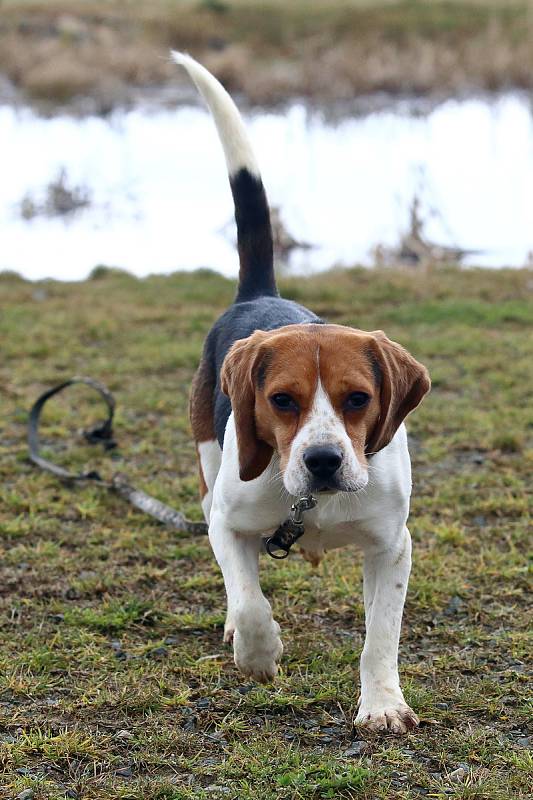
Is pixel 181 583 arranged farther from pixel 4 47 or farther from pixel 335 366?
pixel 4 47

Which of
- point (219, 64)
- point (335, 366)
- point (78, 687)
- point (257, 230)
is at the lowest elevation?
point (78, 687)

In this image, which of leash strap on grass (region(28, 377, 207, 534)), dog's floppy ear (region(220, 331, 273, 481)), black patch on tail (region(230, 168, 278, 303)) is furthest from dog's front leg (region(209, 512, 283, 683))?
leash strap on grass (region(28, 377, 207, 534))

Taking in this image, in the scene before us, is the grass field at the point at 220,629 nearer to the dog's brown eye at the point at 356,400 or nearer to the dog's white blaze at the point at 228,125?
the dog's brown eye at the point at 356,400

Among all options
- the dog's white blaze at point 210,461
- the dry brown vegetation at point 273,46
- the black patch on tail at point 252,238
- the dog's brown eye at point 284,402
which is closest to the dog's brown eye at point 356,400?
the dog's brown eye at point 284,402

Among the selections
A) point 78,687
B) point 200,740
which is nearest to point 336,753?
point 200,740

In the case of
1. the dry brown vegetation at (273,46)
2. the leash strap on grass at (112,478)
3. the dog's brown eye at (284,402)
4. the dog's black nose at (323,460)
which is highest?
the dry brown vegetation at (273,46)

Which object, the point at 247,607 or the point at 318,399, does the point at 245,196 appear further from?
the point at 247,607

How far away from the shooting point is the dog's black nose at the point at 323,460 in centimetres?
297

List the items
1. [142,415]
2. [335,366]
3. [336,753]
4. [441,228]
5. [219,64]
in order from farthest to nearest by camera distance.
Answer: [219,64] → [441,228] → [142,415] → [336,753] → [335,366]

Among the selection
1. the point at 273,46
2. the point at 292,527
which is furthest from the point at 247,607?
the point at 273,46

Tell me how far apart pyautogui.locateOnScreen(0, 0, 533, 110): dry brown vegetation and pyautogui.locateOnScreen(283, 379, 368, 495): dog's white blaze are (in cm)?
1687

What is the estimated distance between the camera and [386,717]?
338 centimetres

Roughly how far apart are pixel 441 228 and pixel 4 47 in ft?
42.4

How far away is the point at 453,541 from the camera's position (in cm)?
498
